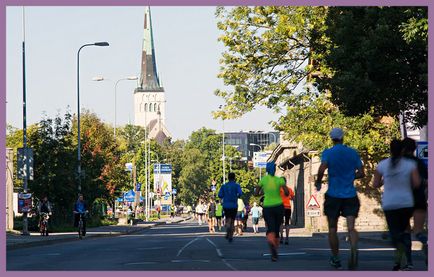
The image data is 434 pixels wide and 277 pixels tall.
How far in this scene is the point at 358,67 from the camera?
29.4 m

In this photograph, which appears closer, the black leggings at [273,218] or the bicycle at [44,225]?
the black leggings at [273,218]

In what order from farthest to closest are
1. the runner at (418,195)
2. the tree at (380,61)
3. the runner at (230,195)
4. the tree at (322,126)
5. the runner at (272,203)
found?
the tree at (322,126) < the tree at (380,61) < the runner at (230,195) < the runner at (272,203) < the runner at (418,195)

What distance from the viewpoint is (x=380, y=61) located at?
29.1 m

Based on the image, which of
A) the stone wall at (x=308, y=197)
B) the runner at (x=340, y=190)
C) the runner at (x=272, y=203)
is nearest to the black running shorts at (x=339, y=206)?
the runner at (x=340, y=190)

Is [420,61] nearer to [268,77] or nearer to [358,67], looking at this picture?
[358,67]

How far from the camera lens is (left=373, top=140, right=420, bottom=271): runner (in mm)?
15148

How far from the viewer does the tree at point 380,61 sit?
28.5 metres

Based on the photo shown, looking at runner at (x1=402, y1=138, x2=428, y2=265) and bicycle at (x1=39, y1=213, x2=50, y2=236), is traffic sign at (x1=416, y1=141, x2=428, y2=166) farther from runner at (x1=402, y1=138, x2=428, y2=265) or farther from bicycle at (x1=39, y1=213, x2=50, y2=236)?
bicycle at (x1=39, y1=213, x2=50, y2=236)

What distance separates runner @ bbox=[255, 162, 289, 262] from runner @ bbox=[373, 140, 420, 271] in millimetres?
3923

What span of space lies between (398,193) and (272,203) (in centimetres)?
474

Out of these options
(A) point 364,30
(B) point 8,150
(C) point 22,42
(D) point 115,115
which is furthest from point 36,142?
(D) point 115,115

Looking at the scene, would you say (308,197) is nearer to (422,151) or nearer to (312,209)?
(312,209)

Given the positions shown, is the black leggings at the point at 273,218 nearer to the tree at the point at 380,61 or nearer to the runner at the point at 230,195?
the runner at the point at 230,195

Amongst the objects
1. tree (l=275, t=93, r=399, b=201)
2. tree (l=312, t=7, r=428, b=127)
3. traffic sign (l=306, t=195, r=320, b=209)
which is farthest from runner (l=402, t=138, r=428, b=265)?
traffic sign (l=306, t=195, r=320, b=209)
